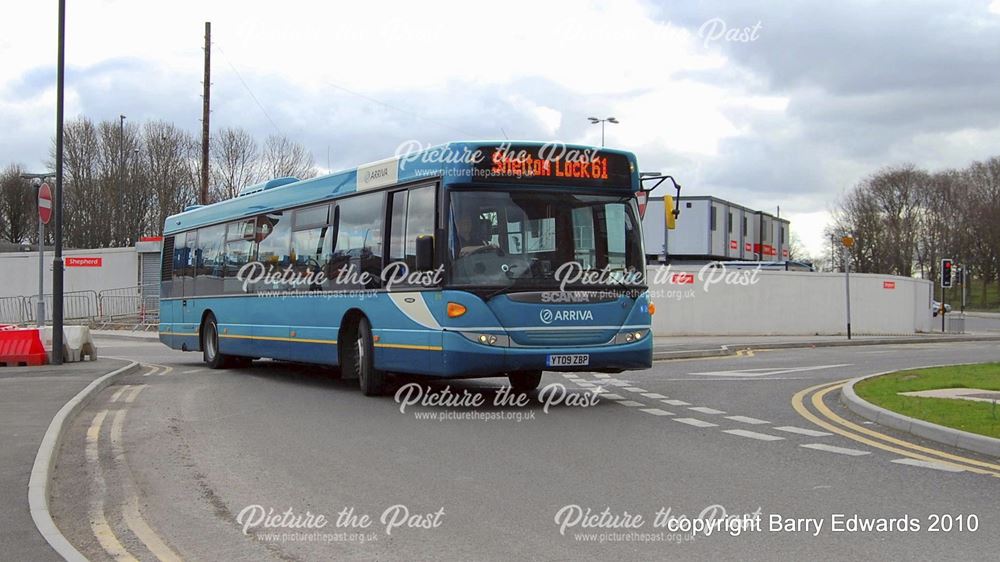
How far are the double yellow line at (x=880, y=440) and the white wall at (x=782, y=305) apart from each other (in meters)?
19.6

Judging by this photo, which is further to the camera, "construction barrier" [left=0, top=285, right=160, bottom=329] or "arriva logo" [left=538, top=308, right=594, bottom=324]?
"construction barrier" [left=0, top=285, right=160, bottom=329]

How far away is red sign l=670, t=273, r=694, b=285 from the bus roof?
58.2 feet

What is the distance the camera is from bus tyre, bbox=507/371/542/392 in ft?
45.8

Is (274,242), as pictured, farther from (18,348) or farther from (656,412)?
(656,412)

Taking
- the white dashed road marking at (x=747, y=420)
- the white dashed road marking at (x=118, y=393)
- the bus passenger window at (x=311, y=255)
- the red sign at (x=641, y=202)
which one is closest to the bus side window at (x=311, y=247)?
the bus passenger window at (x=311, y=255)

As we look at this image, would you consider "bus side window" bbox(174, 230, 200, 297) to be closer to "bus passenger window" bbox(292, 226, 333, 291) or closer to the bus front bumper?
"bus passenger window" bbox(292, 226, 333, 291)

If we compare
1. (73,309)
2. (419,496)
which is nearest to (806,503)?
(419,496)

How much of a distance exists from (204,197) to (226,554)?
29.5 metres

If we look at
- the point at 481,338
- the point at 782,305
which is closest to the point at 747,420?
the point at 481,338

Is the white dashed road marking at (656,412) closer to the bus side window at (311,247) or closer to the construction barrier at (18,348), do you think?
the bus side window at (311,247)

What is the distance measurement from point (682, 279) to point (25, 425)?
25.3 metres

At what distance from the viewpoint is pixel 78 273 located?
47.0m

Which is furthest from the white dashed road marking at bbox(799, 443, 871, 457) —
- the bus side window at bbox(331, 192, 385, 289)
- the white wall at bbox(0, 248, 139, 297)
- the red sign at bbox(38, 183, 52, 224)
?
the white wall at bbox(0, 248, 139, 297)

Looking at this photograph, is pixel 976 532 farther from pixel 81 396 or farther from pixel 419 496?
pixel 81 396
